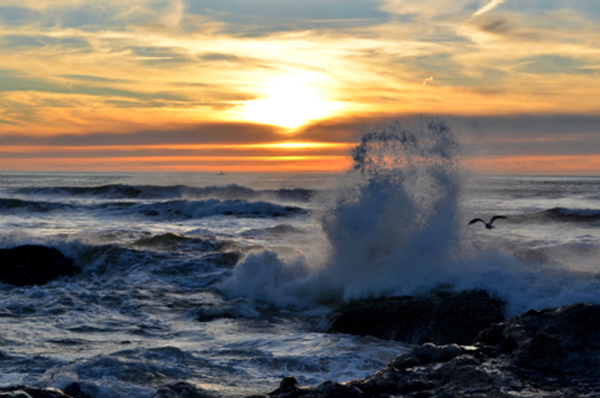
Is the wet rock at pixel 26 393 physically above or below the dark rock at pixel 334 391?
below

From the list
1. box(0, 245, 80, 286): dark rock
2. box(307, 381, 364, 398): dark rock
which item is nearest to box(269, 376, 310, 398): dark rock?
box(307, 381, 364, 398): dark rock

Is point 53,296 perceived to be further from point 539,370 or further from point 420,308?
point 539,370

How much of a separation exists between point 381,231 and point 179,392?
7184 millimetres

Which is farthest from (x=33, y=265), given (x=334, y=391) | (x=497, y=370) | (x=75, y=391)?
(x=497, y=370)

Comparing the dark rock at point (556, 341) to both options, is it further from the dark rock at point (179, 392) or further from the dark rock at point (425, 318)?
the dark rock at point (425, 318)

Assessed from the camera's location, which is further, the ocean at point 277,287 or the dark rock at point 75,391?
the ocean at point 277,287

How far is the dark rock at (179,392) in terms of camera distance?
15.3 feet

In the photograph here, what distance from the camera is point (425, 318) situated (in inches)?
328

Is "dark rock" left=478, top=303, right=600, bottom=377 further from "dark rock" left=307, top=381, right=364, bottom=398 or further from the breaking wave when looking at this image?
the breaking wave

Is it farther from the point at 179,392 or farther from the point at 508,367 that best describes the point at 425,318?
the point at 179,392

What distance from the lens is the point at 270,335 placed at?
8.45 meters

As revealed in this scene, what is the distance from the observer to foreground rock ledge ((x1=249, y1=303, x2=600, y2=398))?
3.82m

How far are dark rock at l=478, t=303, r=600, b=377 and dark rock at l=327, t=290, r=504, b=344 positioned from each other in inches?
132

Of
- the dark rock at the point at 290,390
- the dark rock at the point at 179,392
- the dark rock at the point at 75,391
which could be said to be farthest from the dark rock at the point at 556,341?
the dark rock at the point at 75,391
